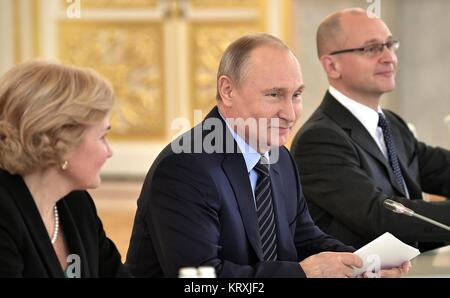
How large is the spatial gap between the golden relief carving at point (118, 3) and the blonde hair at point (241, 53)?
15.3 feet

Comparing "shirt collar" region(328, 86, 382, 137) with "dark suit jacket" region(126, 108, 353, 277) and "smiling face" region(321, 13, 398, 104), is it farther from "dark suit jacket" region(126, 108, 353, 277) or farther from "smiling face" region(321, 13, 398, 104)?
"dark suit jacket" region(126, 108, 353, 277)

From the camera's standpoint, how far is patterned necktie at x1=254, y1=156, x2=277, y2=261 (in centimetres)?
230

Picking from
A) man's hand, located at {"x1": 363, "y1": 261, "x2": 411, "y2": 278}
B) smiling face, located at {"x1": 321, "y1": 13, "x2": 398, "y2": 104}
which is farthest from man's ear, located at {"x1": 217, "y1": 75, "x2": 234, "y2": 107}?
smiling face, located at {"x1": 321, "y1": 13, "x2": 398, "y2": 104}

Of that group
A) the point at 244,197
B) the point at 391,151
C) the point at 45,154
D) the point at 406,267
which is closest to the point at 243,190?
the point at 244,197

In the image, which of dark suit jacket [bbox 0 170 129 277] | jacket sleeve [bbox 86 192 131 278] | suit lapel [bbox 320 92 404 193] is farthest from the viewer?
suit lapel [bbox 320 92 404 193]

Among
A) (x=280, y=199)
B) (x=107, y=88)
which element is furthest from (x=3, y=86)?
(x=280, y=199)

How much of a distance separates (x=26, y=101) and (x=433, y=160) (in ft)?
6.56

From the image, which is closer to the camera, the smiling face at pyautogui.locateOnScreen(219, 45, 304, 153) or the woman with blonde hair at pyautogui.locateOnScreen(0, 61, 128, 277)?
the woman with blonde hair at pyautogui.locateOnScreen(0, 61, 128, 277)

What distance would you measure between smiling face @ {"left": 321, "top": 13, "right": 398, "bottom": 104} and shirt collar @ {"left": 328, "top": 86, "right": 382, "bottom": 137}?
0.06m

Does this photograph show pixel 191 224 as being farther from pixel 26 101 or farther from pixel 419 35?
pixel 419 35

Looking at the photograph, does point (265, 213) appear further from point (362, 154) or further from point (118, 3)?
point (118, 3)

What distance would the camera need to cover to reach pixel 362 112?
3039mm

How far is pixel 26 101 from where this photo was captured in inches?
69.3

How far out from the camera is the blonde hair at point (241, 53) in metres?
2.34
